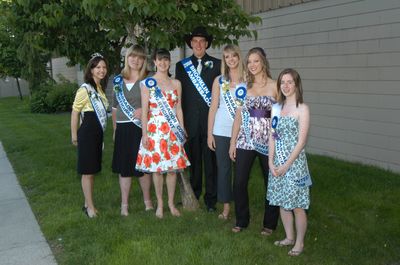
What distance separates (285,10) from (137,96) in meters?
4.72

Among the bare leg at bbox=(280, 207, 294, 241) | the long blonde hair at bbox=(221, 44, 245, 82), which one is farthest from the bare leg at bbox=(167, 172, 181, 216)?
the bare leg at bbox=(280, 207, 294, 241)

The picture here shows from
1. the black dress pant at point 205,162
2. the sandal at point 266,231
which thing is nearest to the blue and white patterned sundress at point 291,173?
the sandal at point 266,231

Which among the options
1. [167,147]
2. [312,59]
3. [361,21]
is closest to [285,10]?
[312,59]

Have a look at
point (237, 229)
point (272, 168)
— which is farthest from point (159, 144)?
point (272, 168)

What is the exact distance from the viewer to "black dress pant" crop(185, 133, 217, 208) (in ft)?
16.7

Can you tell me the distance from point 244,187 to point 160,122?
1.07 m

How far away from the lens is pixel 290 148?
3988mm

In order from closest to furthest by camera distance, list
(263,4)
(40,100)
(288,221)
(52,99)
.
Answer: (288,221) < (263,4) < (52,99) < (40,100)

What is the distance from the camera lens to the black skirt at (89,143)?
5.00 metres

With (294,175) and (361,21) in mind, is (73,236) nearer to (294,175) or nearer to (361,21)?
(294,175)

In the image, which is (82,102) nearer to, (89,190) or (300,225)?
(89,190)

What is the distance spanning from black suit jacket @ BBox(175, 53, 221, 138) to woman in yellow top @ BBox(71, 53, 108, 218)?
0.85 meters

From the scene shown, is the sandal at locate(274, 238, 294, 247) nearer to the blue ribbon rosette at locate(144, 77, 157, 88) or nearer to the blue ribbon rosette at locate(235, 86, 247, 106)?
the blue ribbon rosette at locate(235, 86, 247, 106)

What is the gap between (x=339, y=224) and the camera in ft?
16.1
